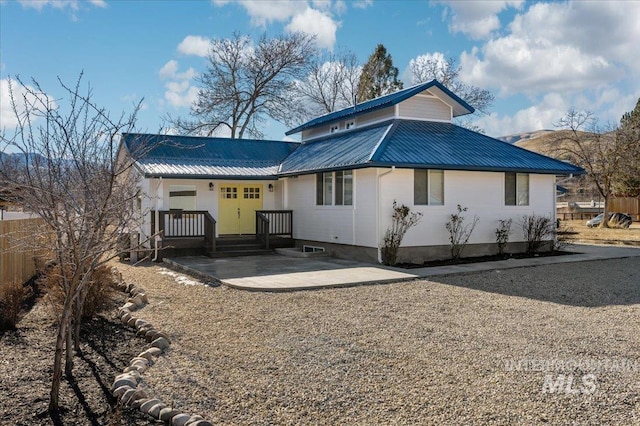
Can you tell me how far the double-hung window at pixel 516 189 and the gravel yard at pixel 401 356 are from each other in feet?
21.0

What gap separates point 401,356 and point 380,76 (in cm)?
3170

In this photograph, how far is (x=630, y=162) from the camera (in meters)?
30.5

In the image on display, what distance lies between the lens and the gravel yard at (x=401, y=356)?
4309 millimetres

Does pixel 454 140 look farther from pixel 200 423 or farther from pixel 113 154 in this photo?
pixel 200 423

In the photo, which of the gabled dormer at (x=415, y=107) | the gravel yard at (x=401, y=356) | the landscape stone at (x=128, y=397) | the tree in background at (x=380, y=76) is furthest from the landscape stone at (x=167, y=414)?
the tree in background at (x=380, y=76)

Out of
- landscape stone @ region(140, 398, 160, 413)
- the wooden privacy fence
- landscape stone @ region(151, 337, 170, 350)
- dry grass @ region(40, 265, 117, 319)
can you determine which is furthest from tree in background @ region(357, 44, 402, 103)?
landscape stone @ region(140, 398, 160, 413)

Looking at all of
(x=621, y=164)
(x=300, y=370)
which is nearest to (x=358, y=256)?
(x=300, y=370)

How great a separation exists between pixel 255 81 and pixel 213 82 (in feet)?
8.98

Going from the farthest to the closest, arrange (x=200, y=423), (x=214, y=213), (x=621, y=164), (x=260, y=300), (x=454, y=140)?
(x=621, y=164) < (x=214, y=213) < (x=454, y=140) < (x=260, y=300) < (x=200, y=423)

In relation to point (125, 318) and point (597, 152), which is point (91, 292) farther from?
point (597, 152)

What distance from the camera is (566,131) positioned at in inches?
1326

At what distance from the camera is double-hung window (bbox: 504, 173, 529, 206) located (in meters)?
16.1

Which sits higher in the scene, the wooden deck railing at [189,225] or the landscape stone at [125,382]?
the wooden deck railing at [189,225]

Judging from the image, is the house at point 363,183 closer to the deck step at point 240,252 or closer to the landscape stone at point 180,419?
the deck step at point 240,252
